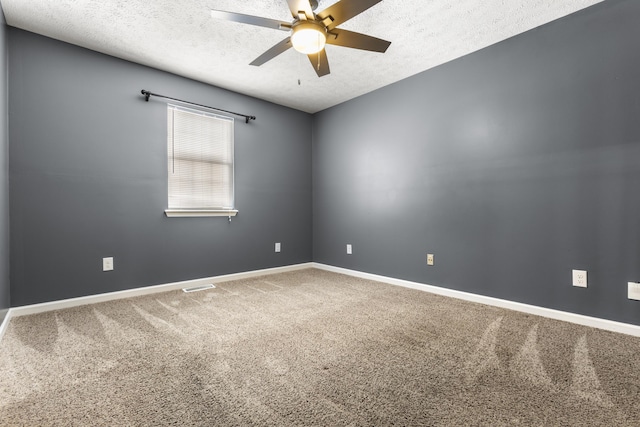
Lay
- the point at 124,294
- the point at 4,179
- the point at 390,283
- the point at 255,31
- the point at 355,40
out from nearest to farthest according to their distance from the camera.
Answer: the point at 355,40 → the point at 4,179 → the point at 255,31 → the point at 124,294 → the point at 390,283

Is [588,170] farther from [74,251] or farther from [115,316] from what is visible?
[74,251]

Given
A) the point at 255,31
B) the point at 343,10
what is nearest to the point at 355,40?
the point at 343,10

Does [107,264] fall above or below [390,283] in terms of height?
above

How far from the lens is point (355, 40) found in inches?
79.4

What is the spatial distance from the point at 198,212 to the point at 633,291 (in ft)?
12.7

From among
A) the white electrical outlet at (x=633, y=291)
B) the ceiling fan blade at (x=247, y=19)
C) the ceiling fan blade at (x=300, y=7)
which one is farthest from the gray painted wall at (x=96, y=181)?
the white electrical outlet at (x=633, y=291)

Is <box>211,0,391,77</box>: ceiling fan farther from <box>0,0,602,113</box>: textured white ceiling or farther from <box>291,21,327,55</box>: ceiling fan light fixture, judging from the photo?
<box>0,0,602,113</box>: textured white ceiling

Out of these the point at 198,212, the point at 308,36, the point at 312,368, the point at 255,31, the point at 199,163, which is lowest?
the point at 312,368

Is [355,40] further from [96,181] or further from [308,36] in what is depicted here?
[96,181]

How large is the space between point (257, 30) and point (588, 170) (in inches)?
111

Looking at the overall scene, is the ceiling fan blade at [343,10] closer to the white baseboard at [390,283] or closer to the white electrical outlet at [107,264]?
the white baseboard at [390,283]

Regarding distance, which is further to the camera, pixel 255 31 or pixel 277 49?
pixel 255 31

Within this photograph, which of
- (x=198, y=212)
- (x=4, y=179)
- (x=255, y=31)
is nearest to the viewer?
(x=4, y=179)

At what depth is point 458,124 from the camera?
2961 mm
